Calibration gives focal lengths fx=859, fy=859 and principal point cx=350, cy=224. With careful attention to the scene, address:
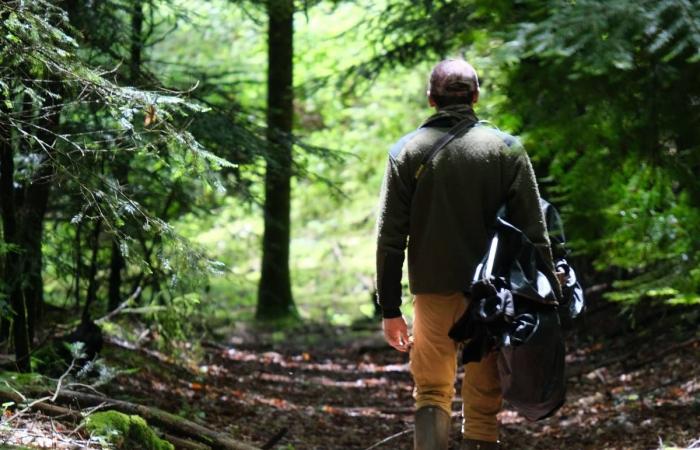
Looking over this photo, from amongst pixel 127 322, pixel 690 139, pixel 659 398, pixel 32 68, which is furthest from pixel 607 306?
pixel 32 68

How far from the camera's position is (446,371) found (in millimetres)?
4668

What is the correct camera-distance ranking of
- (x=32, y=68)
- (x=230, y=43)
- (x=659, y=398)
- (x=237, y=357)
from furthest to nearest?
1. (x=230, y=43)
2. (x=237, y=357)
3. (x=659, y=398)
4. (x=32, y=68)

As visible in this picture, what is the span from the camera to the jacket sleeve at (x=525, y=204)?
4.45 metres

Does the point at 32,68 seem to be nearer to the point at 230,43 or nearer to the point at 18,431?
the point at 18,431

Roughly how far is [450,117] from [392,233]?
27.7 inches

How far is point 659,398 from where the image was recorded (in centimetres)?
731

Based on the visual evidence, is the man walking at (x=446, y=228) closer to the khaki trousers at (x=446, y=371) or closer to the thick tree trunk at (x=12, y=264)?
the khaki trousers at (x=446, y=371)

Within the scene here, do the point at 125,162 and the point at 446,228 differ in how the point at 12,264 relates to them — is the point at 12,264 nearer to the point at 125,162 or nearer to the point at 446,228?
the point at 125,162

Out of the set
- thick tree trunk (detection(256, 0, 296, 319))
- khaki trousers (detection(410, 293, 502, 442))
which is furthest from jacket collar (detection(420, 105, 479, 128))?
thick tree trunk (detection(256, 0, 296, 319))

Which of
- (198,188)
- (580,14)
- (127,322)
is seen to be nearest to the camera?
(580,14)

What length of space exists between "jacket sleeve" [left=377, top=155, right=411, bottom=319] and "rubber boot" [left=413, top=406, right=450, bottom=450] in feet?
2.11

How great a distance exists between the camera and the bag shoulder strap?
14.9ft

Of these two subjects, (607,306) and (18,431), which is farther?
(607,306)

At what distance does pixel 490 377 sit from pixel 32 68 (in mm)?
2876
